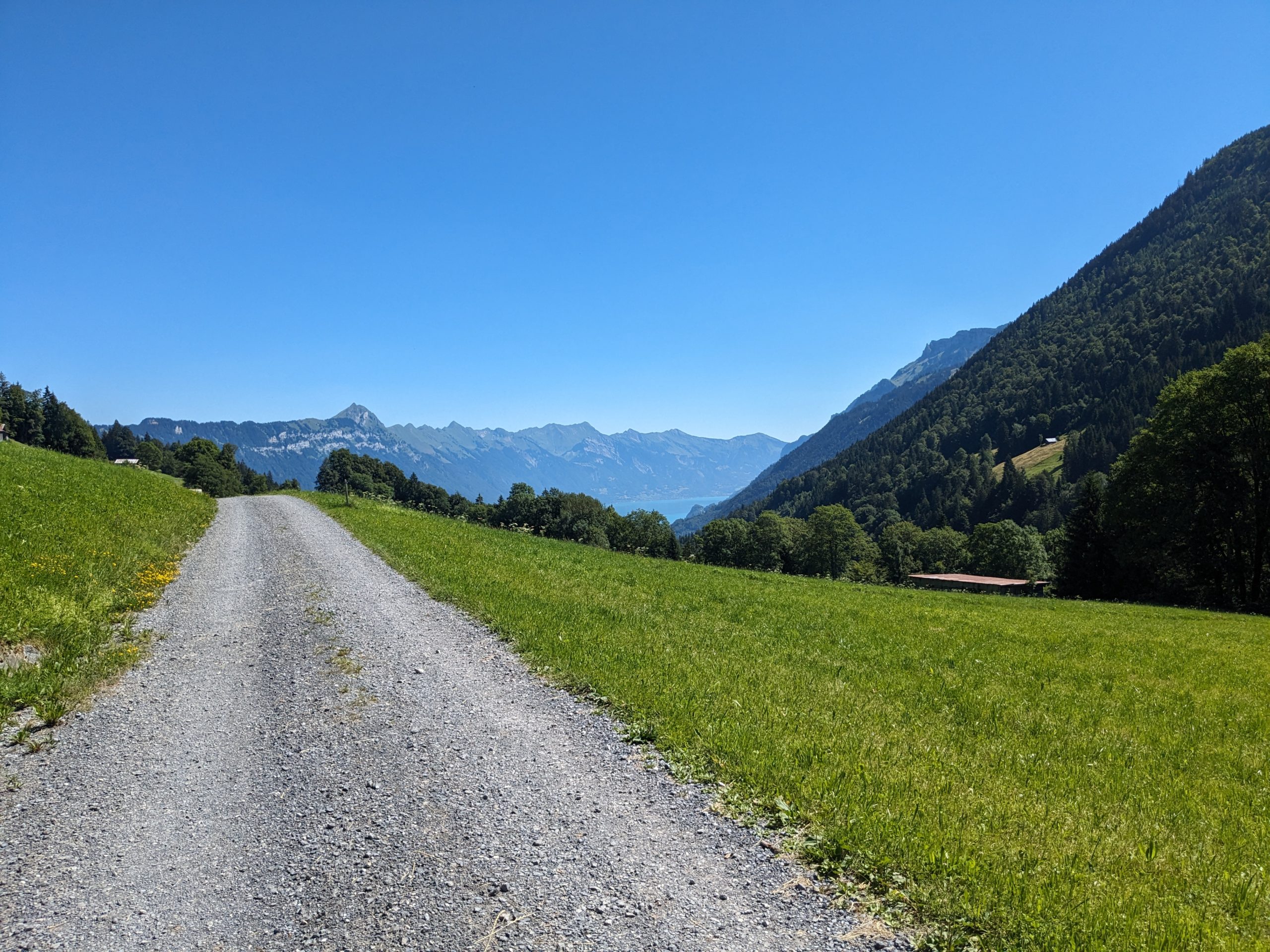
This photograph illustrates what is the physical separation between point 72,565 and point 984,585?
9166 centimetres

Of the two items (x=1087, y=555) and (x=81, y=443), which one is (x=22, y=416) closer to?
(x=81, y=443)

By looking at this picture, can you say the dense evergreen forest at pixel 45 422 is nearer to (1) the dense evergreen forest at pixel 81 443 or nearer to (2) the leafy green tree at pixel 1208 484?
(1) the dense evergreen forest at pixel 81 443

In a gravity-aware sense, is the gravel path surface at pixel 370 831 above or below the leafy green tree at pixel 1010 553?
above

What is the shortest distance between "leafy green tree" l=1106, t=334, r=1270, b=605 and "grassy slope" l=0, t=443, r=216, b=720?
53.1 meters

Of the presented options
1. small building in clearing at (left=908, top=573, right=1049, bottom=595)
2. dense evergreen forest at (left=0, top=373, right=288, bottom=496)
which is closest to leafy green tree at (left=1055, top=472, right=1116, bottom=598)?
small building in clearing at (left=908, top=573, right=1049, bottom=595)

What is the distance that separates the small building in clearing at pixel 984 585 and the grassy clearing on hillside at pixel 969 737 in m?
59.8

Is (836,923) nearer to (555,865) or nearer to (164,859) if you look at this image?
(555,865)

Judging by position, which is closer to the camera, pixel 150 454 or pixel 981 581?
pixel 981 581

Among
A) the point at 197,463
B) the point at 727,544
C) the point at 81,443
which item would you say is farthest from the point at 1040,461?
the point at 81,443

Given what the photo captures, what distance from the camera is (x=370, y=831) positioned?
A: 5.70 m

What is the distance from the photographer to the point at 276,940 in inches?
169

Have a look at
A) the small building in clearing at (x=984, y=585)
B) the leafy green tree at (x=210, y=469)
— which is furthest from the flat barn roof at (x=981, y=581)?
the leafy green tree at (x=210, y=469)

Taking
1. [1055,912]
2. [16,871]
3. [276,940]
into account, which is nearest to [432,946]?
[276,940]

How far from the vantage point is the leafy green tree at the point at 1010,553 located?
104m
